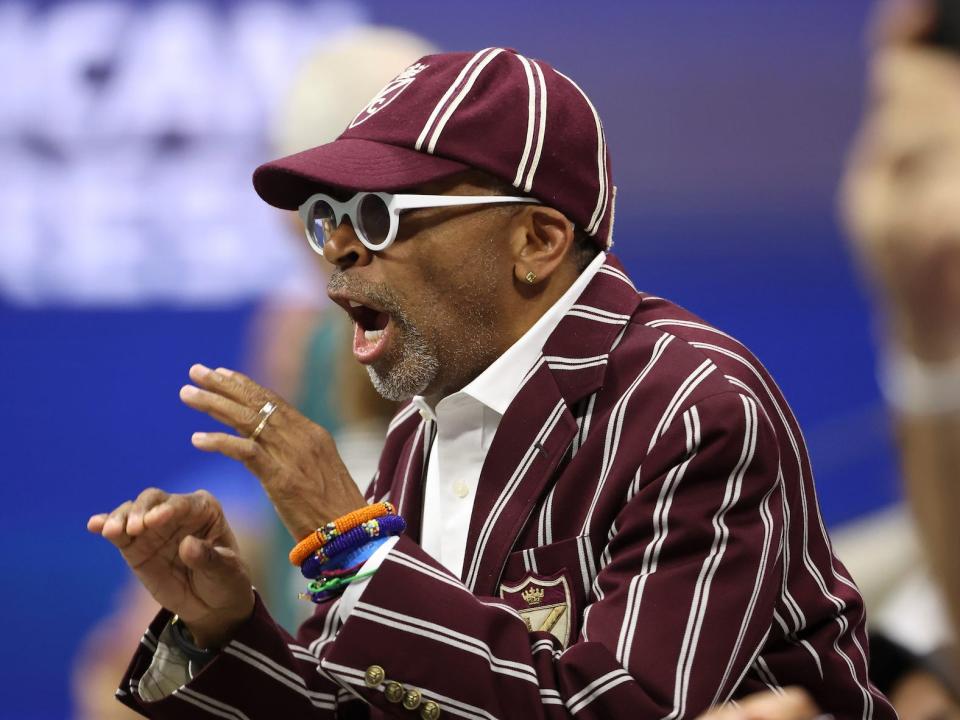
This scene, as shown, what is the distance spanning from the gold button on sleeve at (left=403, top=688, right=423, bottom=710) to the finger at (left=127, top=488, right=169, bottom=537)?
0.44 m

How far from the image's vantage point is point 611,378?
2164 millimetres

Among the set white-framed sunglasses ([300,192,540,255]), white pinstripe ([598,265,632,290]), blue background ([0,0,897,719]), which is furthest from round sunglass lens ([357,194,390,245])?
blue background ([0,0,897,719])

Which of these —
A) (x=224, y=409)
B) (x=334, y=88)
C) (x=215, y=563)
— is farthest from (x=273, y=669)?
(x=334, y=88)

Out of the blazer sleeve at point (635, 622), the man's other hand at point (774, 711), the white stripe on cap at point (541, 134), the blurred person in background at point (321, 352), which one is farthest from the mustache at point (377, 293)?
the blurred person in background at point (321, 352)

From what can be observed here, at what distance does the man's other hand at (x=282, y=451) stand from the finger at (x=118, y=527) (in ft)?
0.49

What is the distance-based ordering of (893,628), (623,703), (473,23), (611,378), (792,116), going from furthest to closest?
(473,23), (792,116), (893,628), (611,378), (623,703)

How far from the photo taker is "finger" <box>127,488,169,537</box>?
2.05 m

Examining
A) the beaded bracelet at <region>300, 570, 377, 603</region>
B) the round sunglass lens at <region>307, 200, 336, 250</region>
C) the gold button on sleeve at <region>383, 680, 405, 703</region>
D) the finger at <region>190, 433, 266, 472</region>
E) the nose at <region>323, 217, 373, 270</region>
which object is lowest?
the gold button on sleeve at <region>383, 680, 405, 703</region>

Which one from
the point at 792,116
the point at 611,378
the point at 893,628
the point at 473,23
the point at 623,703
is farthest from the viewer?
the point at 473,23

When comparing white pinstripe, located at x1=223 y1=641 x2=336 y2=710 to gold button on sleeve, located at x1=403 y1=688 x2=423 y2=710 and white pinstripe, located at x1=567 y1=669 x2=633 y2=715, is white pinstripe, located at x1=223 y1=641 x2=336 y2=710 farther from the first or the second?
white pinstripe, located at x1=567 y1=669 x2=633 y2=715

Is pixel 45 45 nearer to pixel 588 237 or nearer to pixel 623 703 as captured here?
pixel 588 237

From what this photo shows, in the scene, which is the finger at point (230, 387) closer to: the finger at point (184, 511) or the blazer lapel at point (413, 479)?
the finger at point (184, 511)

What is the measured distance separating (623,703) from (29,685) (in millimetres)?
3620

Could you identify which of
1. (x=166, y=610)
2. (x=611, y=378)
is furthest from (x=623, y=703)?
(x=166, y=610)
